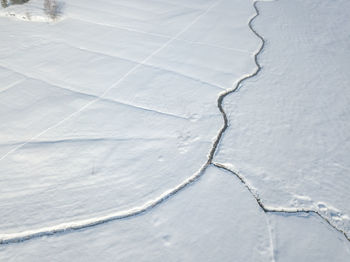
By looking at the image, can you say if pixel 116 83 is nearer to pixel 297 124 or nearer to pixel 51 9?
pixel 297 124

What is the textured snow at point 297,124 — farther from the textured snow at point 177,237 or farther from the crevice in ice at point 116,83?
the crevice in ice at point 116,83

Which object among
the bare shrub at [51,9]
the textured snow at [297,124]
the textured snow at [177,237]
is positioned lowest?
the textured snow at [177,237]

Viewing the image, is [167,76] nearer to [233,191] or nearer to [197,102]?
[197,102]

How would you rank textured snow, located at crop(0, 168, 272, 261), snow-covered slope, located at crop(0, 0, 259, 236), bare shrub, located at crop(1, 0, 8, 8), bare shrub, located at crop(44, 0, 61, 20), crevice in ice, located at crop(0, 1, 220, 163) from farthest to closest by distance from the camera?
bare shrub, located at crop(1, 0, 8, 8), bare shrub, located at crop(44, 0, 61, 20), crevice in ice, located at crop(0, 1, 220, 163), snow-covered slope, located at crop(0, 0, 259, 236), textured snow, located at crop(0, 168, 272, 261)

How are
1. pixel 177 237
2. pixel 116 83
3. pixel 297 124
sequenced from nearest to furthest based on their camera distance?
1. pixel 177 237
2. pixel 297 124
3. pixel 116 83

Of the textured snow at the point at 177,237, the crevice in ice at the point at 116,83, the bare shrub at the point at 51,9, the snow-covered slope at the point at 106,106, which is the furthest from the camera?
the bare shrub at the point at 51,9

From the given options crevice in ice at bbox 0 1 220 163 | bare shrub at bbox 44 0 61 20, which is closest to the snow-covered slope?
A: crevice in ice at bbox 0 1 220 163

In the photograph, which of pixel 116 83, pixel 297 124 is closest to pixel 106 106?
pixel 116 83

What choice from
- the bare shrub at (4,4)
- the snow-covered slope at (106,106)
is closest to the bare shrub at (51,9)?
the snow-covered slope at (106,106)

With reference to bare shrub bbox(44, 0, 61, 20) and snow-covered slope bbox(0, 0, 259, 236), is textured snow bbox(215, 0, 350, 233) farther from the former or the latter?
bare shrub bbox(44, 0, 61, 20)
